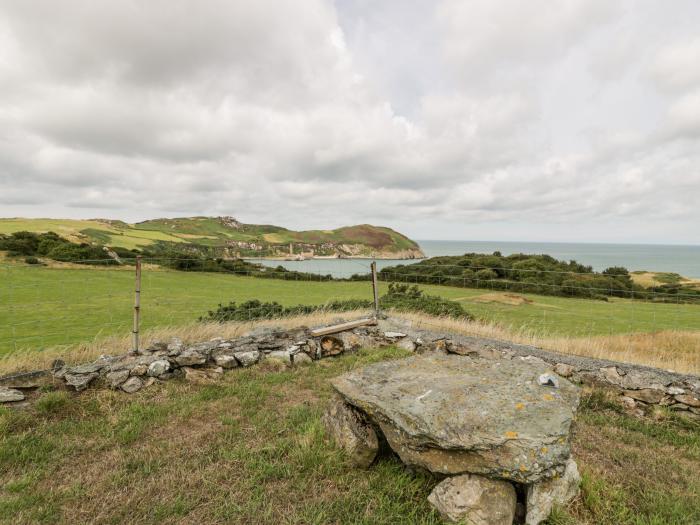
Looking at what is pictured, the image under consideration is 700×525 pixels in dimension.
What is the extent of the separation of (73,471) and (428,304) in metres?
12.6

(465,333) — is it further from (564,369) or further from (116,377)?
(116,377)

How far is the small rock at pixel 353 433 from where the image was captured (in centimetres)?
396

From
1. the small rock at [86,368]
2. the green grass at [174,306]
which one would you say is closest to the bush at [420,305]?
the green grass at [174,306]

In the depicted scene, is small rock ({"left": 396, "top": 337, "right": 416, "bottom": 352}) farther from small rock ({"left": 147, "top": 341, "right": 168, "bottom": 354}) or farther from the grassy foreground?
small rock ({"left": 147, "top": 341, "right": 168, "bottom": 354})

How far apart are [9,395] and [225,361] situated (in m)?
3.22

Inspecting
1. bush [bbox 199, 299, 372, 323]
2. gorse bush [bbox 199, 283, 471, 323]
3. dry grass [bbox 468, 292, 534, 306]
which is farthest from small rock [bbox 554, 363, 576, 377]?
dry grass [bbox 468, 292, 534, 306]

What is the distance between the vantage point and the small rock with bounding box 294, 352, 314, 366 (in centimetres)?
810

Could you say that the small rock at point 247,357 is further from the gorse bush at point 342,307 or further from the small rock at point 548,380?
the small rock at point 548,380

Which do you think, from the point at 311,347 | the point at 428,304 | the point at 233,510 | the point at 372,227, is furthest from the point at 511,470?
the point at 372,227

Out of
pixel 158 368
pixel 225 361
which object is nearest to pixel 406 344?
pixel 225 361

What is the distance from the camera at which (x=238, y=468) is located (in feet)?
12.9

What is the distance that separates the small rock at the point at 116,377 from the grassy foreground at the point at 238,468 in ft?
1.03

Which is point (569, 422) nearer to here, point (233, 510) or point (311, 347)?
point (233, 510)

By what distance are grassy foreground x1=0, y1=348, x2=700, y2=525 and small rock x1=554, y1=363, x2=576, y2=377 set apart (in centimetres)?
135
